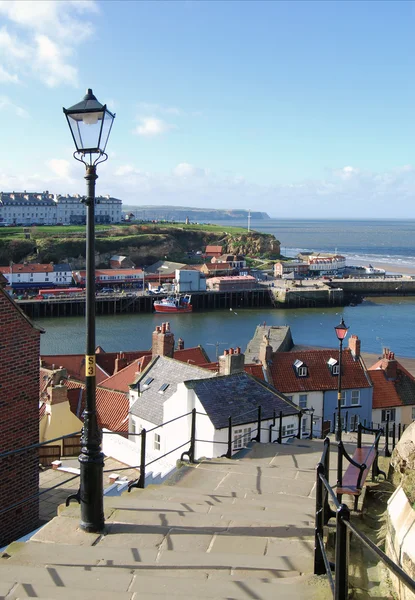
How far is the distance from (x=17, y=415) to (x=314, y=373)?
19.1 m

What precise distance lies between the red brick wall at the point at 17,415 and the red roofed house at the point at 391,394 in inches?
774

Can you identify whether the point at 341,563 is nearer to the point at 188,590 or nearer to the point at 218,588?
the point at 218,588

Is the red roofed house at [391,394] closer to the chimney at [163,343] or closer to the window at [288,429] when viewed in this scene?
the chimney at [163,343]

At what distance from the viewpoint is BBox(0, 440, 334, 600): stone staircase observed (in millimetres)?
4168

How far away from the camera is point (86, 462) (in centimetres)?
582

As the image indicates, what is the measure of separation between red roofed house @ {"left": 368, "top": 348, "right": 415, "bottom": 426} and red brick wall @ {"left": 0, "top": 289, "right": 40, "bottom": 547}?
64.5 ft

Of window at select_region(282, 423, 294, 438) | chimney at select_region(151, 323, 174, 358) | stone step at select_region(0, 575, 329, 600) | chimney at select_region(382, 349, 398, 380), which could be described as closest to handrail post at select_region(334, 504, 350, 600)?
stone step at select_region(0, 575, 329, 600)

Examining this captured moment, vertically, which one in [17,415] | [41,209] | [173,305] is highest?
Result: [41,209]

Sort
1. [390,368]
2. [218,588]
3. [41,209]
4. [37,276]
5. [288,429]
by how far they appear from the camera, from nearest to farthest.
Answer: [218,588], [288,429], [390,368], [37,276], [41,209]

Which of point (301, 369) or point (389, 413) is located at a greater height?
point (301, 369)

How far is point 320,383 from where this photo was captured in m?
27.1

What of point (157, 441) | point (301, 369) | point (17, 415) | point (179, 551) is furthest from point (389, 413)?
point (179, 551)

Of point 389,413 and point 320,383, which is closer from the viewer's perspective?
point 320,383

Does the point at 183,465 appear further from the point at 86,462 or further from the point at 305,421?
the point at 305,421
